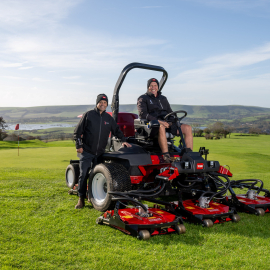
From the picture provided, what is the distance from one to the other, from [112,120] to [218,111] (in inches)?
4992

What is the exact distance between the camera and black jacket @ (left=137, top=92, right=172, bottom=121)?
4981 millimetres

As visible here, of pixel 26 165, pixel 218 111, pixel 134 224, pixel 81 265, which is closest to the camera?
pixel 81 265

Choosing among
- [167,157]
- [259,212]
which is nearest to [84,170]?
[167,157]

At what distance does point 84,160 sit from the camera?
4.76 metres

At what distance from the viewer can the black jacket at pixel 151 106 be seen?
4.98 metres

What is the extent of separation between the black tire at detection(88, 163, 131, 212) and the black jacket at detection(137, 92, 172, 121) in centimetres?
115

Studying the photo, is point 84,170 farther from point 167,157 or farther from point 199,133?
point 199,133

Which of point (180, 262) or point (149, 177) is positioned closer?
point (180, 262)

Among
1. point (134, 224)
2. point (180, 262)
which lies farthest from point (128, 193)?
point (180, 262)

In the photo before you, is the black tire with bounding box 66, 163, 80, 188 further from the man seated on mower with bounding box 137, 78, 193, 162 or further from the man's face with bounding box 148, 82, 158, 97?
the man's face with bounding box 148, 82, 158, 97

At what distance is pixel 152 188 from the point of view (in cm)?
443

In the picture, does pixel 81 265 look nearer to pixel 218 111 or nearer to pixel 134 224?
pixel 134 224

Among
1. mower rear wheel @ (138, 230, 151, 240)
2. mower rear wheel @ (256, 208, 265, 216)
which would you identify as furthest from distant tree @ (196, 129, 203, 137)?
mower rear wheel @ (138, 230, 151, 240)

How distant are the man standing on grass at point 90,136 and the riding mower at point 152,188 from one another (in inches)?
6.5
